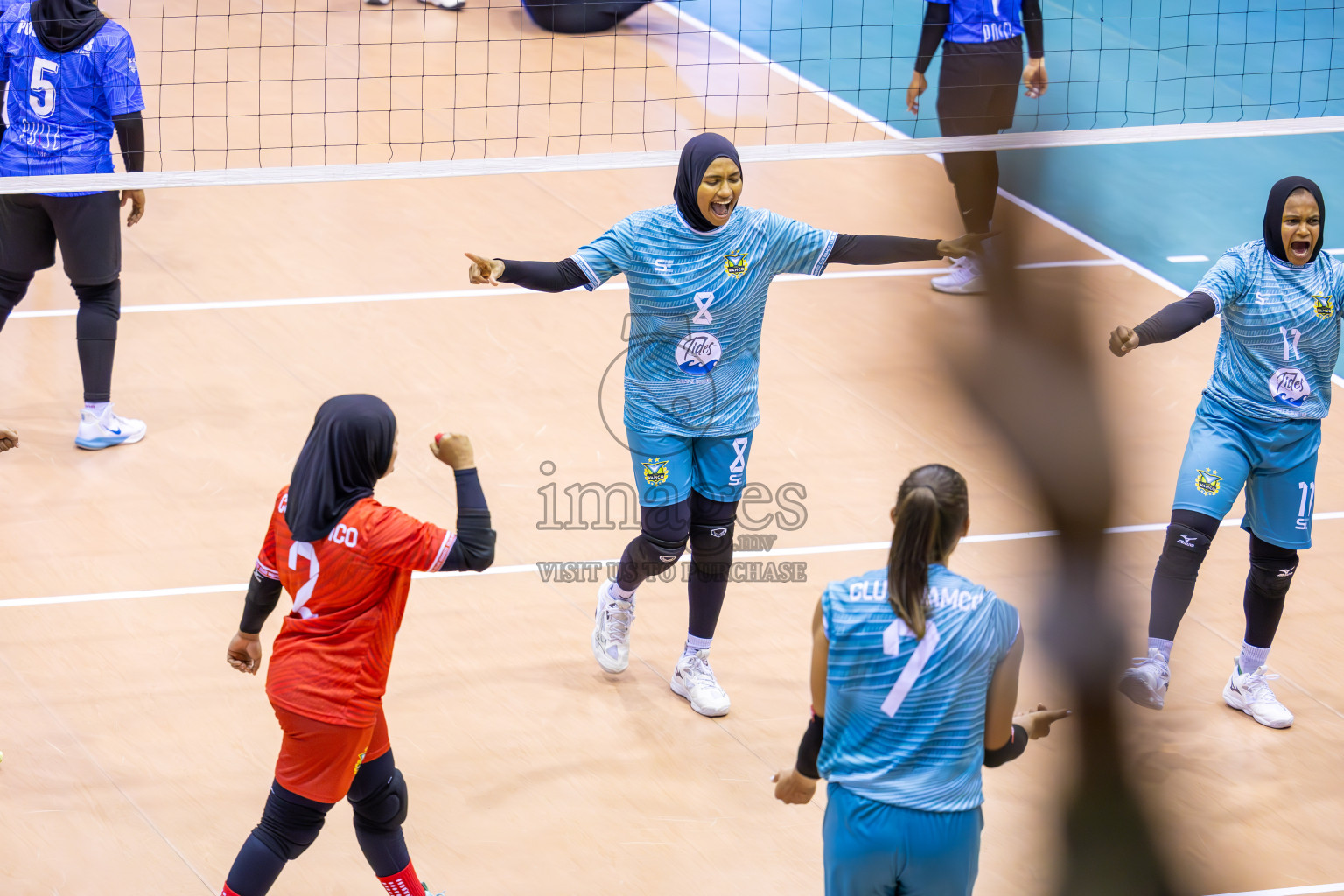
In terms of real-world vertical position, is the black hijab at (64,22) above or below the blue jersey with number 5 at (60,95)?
above

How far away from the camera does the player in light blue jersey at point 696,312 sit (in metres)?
4.47

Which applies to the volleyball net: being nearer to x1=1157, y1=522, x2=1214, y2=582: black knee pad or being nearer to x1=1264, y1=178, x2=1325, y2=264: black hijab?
x1=1264, y1=178, x2=1325, y2=264: black hijab

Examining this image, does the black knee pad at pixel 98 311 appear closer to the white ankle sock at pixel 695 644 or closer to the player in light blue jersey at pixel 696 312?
the player in light blue jersey at pixel 696 312

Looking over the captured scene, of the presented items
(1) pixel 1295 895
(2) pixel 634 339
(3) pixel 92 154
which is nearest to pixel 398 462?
(3) pixel 92 154

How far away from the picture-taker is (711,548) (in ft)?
16.0

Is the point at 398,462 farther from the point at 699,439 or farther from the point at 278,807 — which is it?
the point at 278,807

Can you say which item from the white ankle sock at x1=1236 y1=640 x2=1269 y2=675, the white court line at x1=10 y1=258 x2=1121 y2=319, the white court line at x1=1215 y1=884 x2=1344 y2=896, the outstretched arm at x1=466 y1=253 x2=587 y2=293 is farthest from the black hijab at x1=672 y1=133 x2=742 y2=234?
the white court line at x1=10 y1=258 x2=1121 y2=319

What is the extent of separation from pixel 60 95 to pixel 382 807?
373 centimetres

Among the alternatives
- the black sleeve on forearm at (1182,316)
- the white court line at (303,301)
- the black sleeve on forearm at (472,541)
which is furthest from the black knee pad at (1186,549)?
the white court line at (303,301)

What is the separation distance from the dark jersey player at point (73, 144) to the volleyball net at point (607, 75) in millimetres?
2788

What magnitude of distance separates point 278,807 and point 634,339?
184 centimetres

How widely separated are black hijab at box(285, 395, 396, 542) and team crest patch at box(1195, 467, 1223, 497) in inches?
111

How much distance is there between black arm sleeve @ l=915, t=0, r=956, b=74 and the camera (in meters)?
8.37

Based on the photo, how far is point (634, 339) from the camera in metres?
4.66
